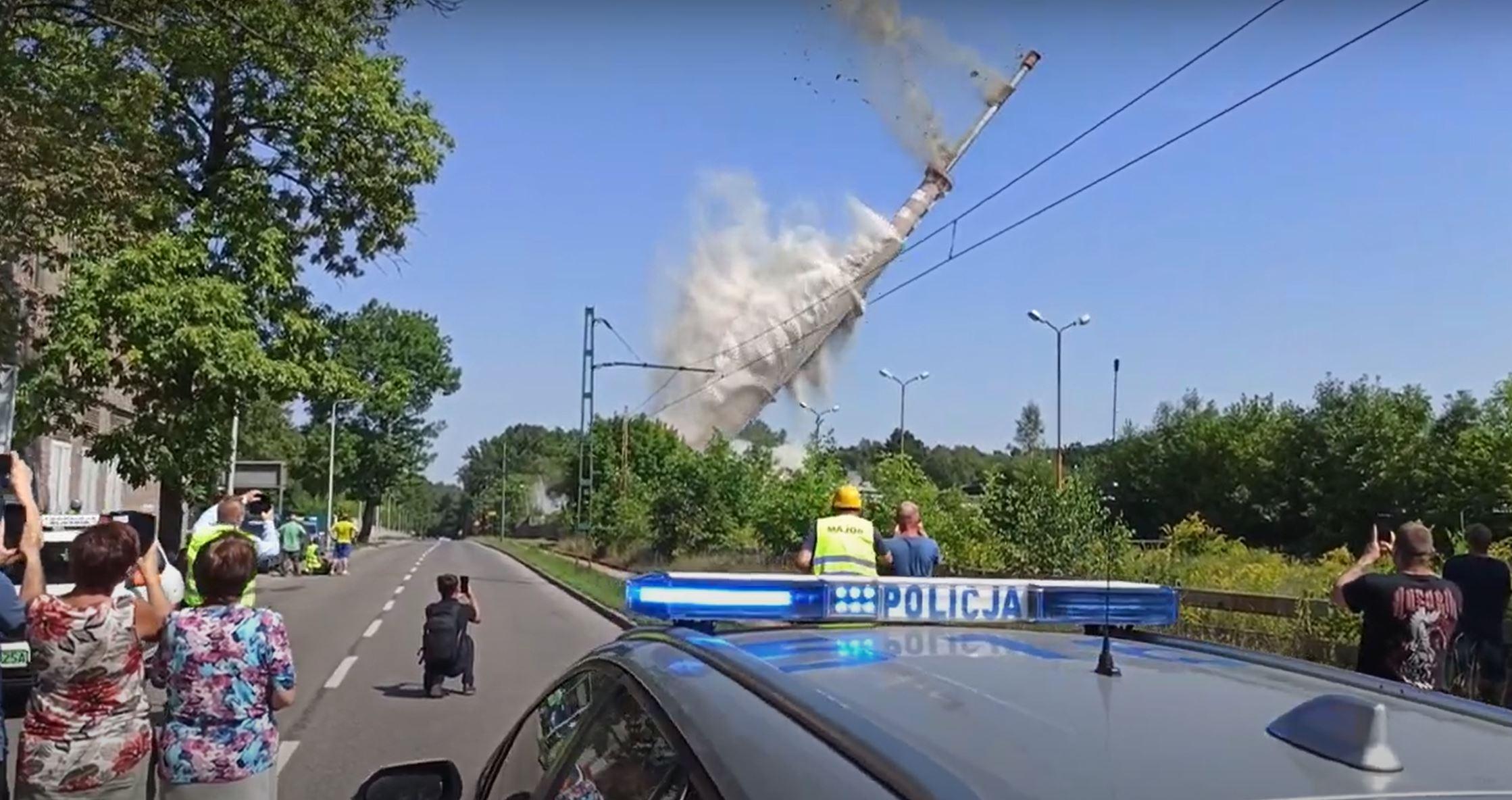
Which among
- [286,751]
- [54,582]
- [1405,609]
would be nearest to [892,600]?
[1405,609]

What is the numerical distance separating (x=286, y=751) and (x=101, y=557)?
563 centimetres

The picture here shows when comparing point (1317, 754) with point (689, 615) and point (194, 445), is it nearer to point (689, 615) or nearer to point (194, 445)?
point (689, 615)

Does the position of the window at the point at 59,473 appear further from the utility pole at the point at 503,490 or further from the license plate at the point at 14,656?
the utility pole at the point at 503,490

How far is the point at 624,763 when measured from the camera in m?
2.63

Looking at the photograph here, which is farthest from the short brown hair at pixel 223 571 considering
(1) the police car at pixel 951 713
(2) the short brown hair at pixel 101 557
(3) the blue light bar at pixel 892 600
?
(3) the blue light bar at pixel 892 600

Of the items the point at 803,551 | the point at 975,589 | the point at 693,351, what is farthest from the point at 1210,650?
the point at 693,351

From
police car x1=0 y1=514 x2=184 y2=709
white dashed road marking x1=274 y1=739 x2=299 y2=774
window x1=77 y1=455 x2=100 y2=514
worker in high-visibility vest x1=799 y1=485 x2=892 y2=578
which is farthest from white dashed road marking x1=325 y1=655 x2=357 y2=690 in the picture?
window x1=77 y1=455 x2=100 y2=514

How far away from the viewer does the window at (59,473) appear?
40906 millimetres

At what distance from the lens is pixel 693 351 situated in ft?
161

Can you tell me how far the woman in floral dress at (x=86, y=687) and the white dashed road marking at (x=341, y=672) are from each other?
29.2 ft

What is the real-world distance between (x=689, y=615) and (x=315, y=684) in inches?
444

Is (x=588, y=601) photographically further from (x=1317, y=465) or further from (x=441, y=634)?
(x=1317, y=465)

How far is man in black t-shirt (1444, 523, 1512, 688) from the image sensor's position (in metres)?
8.84

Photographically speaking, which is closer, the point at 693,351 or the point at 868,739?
the point at 868,739
